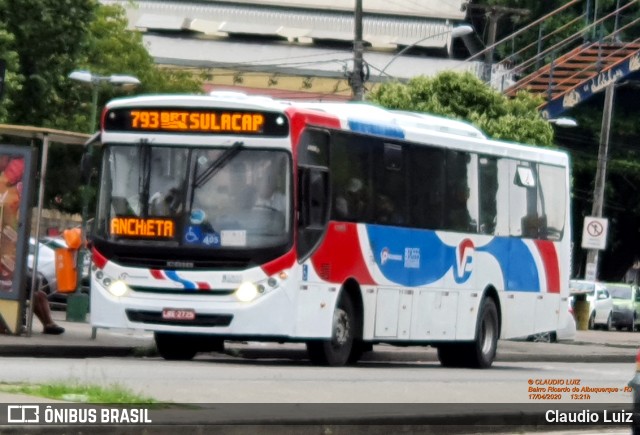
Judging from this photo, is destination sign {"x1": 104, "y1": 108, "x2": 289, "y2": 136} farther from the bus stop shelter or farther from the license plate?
the license plate

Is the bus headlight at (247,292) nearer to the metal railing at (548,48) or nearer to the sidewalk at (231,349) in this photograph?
the sidewalk at (231,349)

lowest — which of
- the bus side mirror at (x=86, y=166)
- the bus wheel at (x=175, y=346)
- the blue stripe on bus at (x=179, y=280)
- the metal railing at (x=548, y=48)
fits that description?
the bus wheel at (x=175, y=346)

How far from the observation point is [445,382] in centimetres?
1861

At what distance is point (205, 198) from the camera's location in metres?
19.9

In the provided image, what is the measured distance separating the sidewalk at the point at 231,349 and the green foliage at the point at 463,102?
30.9ft

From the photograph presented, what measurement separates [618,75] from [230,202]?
109ft

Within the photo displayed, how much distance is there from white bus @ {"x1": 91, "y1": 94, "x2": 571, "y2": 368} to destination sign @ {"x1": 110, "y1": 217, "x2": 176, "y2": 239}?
16 millimetres

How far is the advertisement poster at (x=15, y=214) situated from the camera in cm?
2194

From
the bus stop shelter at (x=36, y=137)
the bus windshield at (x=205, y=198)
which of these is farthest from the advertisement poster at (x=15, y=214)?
the bus windshield at (x=205, y=198)

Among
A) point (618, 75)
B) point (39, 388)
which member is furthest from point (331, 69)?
point (39, 388)

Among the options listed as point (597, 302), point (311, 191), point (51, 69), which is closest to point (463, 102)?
point (51, 69)

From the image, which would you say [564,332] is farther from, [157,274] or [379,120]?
[157,274]

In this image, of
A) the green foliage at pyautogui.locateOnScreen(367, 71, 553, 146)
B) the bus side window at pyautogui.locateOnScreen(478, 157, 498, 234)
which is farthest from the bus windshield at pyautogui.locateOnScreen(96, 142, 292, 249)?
the green foliage at pyautogui.locateOnScreen(367, 71, 553, 146)

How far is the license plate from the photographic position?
1992cm
